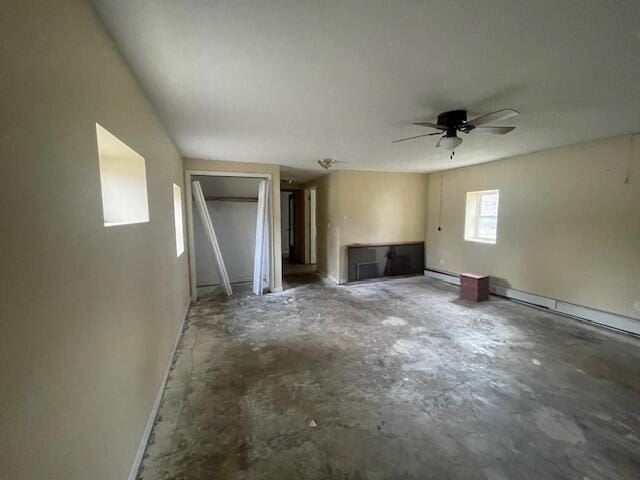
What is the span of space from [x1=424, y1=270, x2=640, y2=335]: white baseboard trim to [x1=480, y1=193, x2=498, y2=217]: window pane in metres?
1.31

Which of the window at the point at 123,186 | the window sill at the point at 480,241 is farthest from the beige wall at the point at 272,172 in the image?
the window sill at the point at 480,241

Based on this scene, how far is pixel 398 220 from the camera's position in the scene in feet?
19.6

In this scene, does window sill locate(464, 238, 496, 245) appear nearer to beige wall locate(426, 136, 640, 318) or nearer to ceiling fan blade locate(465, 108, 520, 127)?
beige wall locate(426, 136, 640, 318)

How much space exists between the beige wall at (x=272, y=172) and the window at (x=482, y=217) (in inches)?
144

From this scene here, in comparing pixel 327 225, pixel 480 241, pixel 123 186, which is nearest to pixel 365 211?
pixel 327 225

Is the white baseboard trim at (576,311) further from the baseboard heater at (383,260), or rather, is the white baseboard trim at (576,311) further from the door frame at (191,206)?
the door frame at (191,206)

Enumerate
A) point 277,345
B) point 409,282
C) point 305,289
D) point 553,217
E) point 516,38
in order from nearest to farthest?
point 516,38
point 277,345
point 553,217
point 305,289
point 409,282

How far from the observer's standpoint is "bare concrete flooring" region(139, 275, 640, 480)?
155 cm

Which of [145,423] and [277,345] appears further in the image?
[277,345]

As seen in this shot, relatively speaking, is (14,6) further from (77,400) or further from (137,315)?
(137,315)

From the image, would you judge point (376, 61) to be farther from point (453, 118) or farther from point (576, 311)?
point (576, 311)

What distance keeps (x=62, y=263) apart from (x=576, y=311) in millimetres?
5215

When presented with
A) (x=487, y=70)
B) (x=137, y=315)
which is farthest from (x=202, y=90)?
(x=487, y=70)

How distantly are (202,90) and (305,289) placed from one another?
149 inches
